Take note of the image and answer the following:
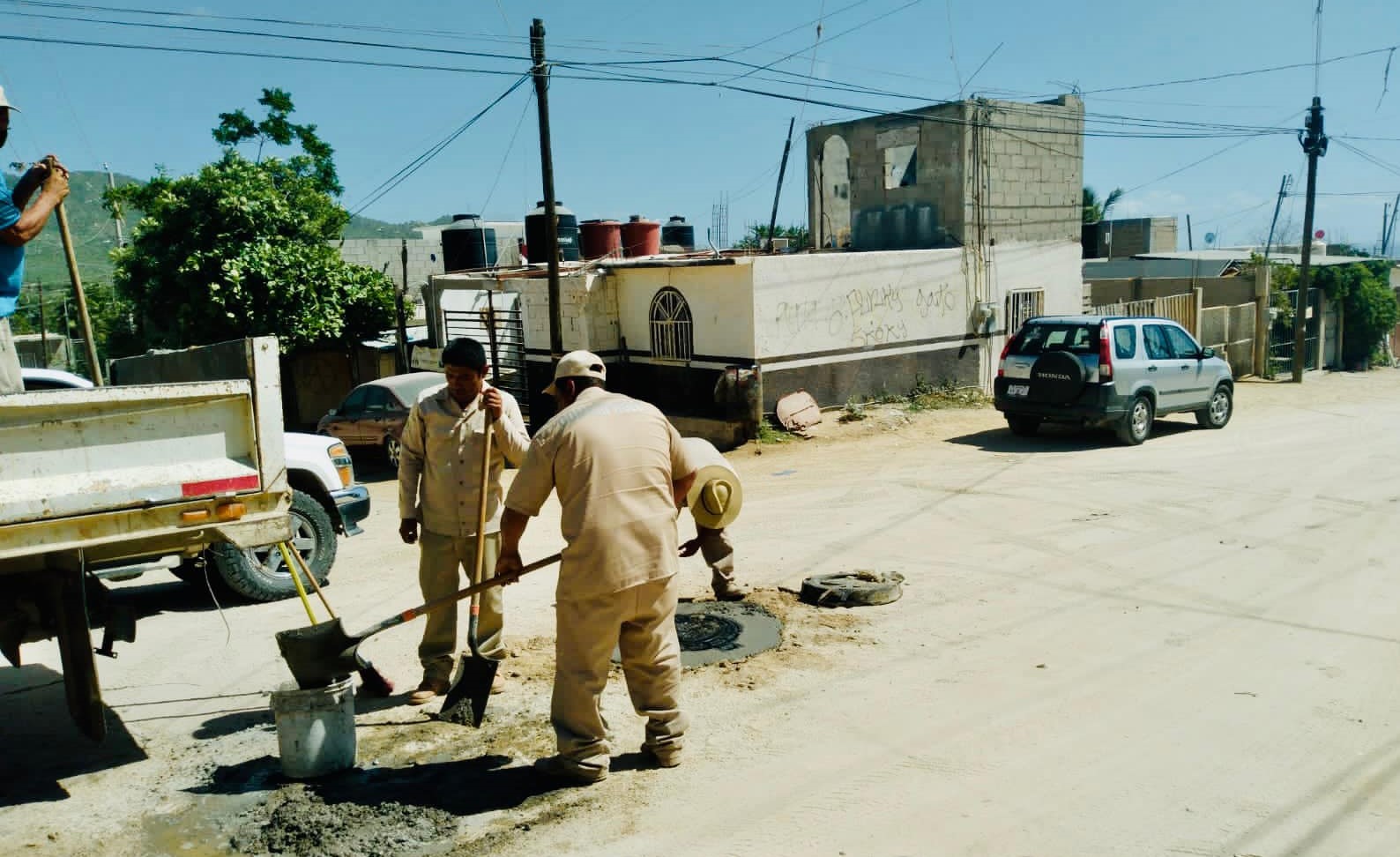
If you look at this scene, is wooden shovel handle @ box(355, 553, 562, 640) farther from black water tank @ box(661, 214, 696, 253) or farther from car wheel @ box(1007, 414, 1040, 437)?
black water tank @ box(661, 214, 696, 253)

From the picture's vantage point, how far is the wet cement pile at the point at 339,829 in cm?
405

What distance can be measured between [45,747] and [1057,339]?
12100 millimetres

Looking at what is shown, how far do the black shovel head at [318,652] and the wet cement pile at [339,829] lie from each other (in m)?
0.51

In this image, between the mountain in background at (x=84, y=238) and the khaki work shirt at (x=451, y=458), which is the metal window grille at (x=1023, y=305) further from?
the mountain in background at (x=84, y=238)

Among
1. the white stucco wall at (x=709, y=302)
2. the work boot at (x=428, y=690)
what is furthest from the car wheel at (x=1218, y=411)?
the work boot at (x=428, y=690)

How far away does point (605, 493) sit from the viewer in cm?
441

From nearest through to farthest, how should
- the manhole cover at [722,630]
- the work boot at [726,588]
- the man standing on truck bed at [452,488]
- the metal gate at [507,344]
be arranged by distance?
the man standing on truck bed at [452,488] → the manhole cover at [722,630] → the work boot at [726,588] → the metal gate at [507,344]

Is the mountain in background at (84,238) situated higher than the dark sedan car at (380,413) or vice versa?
the mountain in background at (84,238)

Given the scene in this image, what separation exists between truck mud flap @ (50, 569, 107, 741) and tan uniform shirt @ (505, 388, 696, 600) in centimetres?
195

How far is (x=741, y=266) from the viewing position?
51.5ft

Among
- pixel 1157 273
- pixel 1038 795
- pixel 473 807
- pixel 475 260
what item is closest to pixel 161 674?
pixel 473 807

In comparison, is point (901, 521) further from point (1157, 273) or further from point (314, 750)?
point (1157, 273)

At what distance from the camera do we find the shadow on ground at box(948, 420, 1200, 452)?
1376cm

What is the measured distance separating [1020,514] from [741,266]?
7.10 meters
